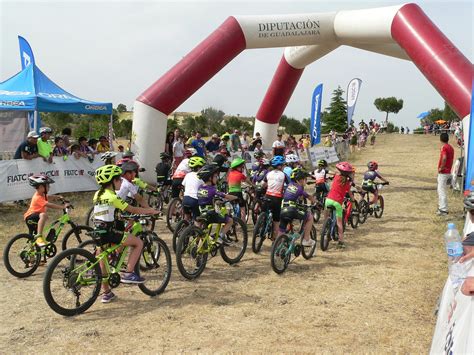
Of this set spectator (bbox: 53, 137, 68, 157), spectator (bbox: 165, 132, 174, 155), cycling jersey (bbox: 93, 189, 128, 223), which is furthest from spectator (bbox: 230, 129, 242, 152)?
cycling jersey (bbox: 93, 189, 128, 223)

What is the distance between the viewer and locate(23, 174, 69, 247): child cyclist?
22.3ft

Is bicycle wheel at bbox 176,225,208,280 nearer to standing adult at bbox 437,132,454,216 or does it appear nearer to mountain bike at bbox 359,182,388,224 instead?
mountain bike at bbox 359,182,388,224

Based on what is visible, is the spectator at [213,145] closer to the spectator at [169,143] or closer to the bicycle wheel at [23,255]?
the spectator at [169,143]

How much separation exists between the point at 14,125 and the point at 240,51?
27.8 feet

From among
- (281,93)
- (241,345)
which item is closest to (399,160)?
(281,93)

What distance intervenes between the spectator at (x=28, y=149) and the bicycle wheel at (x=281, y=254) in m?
7.86

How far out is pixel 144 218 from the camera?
6.09 m

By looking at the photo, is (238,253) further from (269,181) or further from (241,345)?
(241,345)

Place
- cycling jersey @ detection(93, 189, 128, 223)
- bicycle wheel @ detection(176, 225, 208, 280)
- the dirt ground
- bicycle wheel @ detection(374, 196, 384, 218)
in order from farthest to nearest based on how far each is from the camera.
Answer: bicycle wheel @ detection(374, 196, 384, 218) → bicycle wheel @ detection(176, 225, 208, 280) → cycling jersey @ detection(93, 189, 128, 223) → the dirt ground

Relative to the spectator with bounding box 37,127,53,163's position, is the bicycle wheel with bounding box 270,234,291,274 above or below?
below

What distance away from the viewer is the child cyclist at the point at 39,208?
679 centimetres

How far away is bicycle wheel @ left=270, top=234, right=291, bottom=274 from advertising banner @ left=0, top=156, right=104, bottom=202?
7797 mm

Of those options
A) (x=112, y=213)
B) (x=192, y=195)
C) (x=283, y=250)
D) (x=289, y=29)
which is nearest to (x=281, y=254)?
(x=283, y=250)

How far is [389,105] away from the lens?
267 feet
